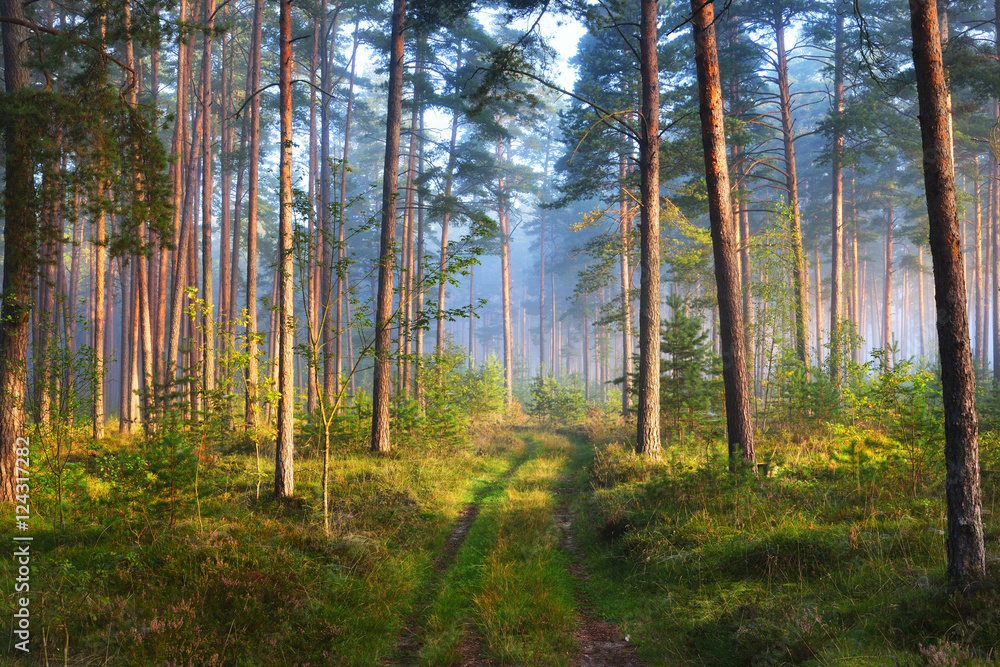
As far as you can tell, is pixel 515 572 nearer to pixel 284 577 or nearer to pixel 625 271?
pixel 284 577

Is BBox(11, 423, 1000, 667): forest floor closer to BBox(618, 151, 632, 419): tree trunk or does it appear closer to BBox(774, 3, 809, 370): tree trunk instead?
BBox(774, 3, 809, 370): tree trunk

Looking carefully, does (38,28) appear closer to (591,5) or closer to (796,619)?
(591,5)

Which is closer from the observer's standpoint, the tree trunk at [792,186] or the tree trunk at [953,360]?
the tree trunk at [953,360]

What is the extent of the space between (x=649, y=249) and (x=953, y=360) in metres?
7.62

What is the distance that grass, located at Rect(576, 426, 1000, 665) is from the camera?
3838 mm

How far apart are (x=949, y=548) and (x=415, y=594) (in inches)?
205

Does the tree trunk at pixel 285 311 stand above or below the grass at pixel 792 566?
above

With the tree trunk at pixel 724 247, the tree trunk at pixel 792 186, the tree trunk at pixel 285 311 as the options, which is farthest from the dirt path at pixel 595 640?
the tree trunk at pixel 792 186

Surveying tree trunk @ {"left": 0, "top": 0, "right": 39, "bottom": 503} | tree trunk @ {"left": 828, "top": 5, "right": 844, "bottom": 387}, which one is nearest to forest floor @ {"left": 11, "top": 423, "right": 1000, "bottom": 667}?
tree trunk @ {"left": 0, "top": 0, "right": 39, "bottom": 503}

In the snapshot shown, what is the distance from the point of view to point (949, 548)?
13.8ft

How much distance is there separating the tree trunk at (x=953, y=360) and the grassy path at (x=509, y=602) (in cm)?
283

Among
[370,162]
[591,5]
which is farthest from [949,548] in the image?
[370,162]

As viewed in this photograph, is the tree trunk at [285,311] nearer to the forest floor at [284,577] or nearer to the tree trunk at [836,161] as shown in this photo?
the forest floor at [284,577]

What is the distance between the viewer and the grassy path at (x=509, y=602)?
4840 millimetres
